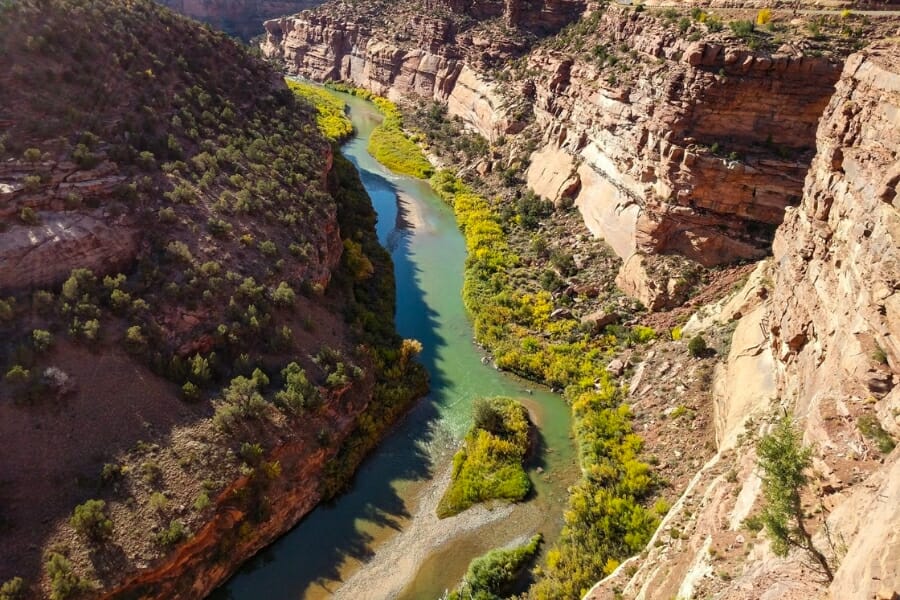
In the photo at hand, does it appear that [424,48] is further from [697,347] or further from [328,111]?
[697,347]

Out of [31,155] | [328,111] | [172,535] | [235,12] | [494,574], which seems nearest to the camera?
[172,535]

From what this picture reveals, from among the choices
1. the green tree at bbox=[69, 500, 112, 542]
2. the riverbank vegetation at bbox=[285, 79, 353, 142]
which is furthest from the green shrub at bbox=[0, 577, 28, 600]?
the riverbank vegetation at bbox=[285, 79, 353, 142]

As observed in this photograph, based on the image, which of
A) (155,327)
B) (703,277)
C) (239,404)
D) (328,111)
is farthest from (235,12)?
(703,277)

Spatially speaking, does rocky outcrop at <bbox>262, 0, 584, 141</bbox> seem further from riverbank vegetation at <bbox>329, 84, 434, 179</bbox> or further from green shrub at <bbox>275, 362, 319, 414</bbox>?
green shrub at <bbox>275, 362, 319, 414</bbox>

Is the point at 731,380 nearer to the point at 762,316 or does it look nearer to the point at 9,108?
the point at 762,316

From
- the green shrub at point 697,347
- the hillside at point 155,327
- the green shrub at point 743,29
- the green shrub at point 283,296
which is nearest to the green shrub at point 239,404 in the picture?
the hillside at point 155,327

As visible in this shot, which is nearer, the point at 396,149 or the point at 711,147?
the point at 711,147
